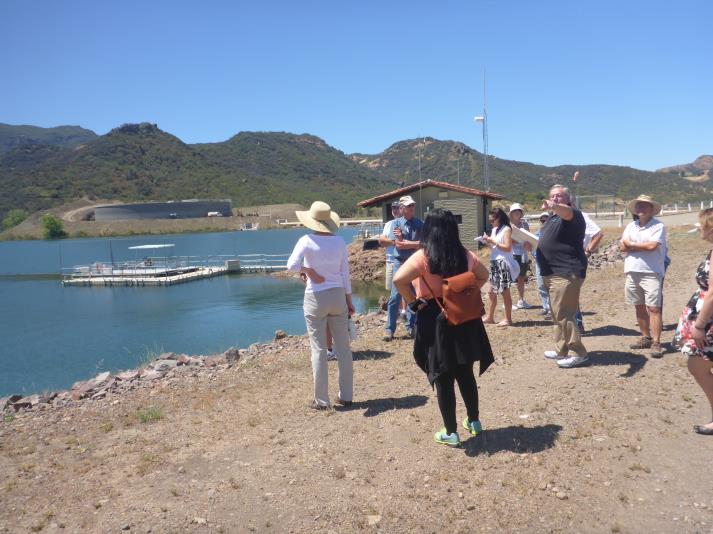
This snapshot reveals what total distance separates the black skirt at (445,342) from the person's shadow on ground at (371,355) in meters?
3.46

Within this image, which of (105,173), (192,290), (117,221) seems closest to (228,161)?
(105,173)

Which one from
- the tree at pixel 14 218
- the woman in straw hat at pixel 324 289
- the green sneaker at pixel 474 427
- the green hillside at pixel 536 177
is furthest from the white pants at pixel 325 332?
the tree at pixel 14 218

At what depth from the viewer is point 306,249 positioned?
523 cm

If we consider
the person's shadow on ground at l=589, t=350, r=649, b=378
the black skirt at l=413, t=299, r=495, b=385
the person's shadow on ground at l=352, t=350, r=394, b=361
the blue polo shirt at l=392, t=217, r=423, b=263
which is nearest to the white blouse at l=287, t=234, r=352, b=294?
the black skirt at l=413, t=299, r=495, b=385

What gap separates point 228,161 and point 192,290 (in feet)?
466

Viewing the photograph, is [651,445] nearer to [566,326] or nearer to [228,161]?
[566,326]

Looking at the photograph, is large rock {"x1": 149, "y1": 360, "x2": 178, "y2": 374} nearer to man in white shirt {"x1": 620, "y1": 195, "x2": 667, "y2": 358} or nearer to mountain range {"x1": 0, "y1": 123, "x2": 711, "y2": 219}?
man in white shirt {"x1": 620, "y1": 195, "x2": 667, "y2": 358}

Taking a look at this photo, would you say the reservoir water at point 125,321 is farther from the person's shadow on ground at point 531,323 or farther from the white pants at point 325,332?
the white pants at point 325,332

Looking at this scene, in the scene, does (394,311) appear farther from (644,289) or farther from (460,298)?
(460,298)

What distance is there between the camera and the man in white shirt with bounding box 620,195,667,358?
593 centimetres

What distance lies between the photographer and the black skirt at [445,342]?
3.90m

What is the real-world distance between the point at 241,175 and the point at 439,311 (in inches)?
6133

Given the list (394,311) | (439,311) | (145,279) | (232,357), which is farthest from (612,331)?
(145,279)

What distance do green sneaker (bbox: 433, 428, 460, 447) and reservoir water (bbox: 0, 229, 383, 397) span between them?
10194 millimetres
